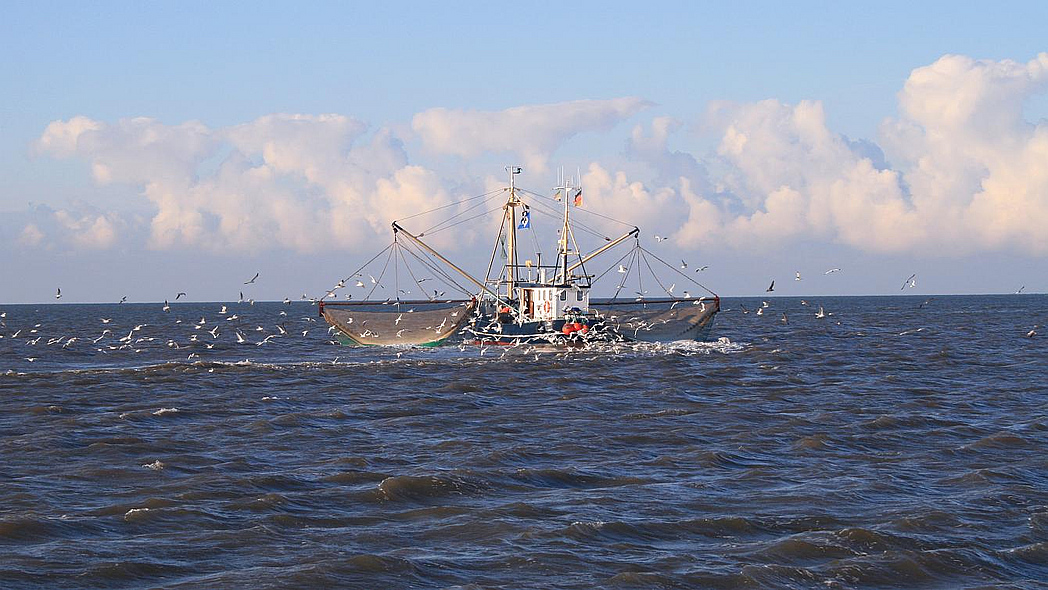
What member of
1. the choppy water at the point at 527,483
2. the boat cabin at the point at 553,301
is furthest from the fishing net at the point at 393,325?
the choppy water at the point at 527,483

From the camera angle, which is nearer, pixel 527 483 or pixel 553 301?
pixel 527 483

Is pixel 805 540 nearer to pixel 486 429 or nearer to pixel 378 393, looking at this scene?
pixel 486 429

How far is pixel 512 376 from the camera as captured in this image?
54188mm

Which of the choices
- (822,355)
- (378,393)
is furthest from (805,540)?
(822,355)

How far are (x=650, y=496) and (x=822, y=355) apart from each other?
50.2m

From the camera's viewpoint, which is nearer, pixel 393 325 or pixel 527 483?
pixel 527 483

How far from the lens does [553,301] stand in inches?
2931

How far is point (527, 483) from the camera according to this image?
2509 centimetres

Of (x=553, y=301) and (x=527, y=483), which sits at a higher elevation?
(x=553, y=301)

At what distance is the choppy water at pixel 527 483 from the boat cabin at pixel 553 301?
75.9 ft

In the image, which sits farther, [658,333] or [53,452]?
[658,333]

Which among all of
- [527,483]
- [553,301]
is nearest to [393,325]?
[553,301]

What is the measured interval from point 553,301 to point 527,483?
4953cm

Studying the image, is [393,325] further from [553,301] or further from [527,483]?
[527,483]
